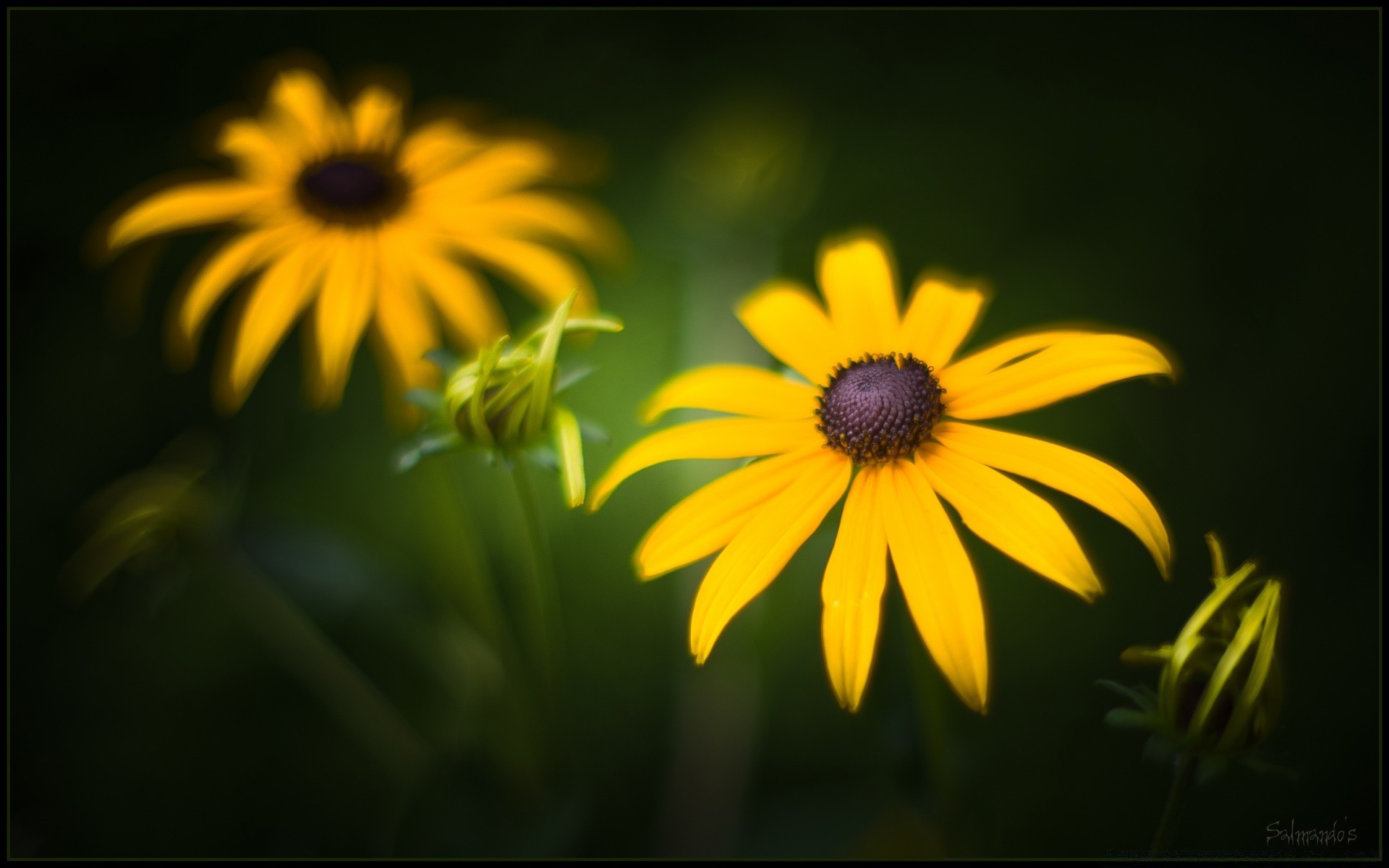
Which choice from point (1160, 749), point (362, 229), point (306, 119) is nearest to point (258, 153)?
point (306, 119)

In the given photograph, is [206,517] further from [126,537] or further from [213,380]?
[213,380]

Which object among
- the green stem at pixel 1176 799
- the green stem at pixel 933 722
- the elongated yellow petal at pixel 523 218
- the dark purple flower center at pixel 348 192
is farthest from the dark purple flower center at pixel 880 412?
the dark purple flower center at pixel 348 192

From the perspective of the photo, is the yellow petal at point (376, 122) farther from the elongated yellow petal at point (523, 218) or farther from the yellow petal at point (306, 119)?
the elongated yellow petal at point (523, 218)

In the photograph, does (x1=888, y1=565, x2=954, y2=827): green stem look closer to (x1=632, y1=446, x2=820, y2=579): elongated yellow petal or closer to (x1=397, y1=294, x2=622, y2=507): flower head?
(x1=632, y1=446, x2=820, y2=579): elongated yellow petal

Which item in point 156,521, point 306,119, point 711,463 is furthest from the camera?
point 711,463

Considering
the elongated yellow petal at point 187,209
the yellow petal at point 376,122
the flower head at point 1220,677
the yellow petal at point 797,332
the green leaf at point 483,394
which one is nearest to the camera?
the flower head at point 1220,677

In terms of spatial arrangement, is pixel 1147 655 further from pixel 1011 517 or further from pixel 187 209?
pixel 187 209
